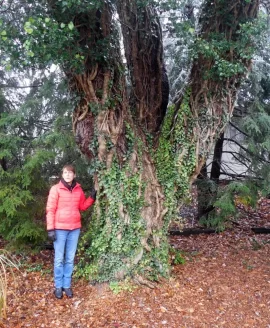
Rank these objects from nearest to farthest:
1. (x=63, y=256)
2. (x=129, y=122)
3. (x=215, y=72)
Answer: (x=63, y=256) → (x=215, y=72) → (x=129, y=122)

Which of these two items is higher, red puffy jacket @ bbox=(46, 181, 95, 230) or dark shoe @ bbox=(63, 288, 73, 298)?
red puffy jacket @ bbox=(46, 181, 95, 230)

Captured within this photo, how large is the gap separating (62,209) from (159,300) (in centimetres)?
170

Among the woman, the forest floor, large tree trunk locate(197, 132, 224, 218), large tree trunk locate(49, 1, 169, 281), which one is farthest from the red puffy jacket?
large tree trunk locate(197, 132, 224, 218)

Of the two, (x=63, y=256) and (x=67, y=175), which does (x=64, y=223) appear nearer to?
(x=63, y=256)

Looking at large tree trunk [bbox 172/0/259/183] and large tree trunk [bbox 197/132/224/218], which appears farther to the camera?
large tree trunk [bbox 197/132/224/218]

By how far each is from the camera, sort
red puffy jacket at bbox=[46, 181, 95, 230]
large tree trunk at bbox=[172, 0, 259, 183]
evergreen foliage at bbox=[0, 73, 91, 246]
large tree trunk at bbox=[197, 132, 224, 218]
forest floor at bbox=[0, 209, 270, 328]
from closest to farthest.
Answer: forest floor at bbox=[0, 209, 270, 328] < red puffy jacket at bbox=[46, 181, 95, 230] < large tree trunk at bbox=[172, 0, 259, 183] < evergreen foliage at bbox=[0, 73, 91, 246] < large tree trunk at bbox=[197, 132, 224, 218]

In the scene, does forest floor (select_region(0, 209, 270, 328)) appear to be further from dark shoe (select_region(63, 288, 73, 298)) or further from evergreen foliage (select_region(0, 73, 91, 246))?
evergreen foliage (select_region(0, 73, 91, 246))

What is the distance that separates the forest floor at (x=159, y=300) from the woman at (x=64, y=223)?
0.94ft

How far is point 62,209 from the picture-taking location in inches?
172

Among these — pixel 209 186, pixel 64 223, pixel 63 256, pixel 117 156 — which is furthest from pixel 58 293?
pixel 209 186

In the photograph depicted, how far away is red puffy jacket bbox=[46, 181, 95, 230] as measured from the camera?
4332 mm

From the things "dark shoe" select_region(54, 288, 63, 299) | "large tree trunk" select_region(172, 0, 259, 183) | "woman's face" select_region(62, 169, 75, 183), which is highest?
"large tree trunk" select_region(172, 0, 259, 183)

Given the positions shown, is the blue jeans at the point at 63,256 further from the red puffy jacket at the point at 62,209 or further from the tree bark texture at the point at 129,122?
the tree bark texture at the point at 129,122

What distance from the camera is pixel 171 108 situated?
5.39 metres
